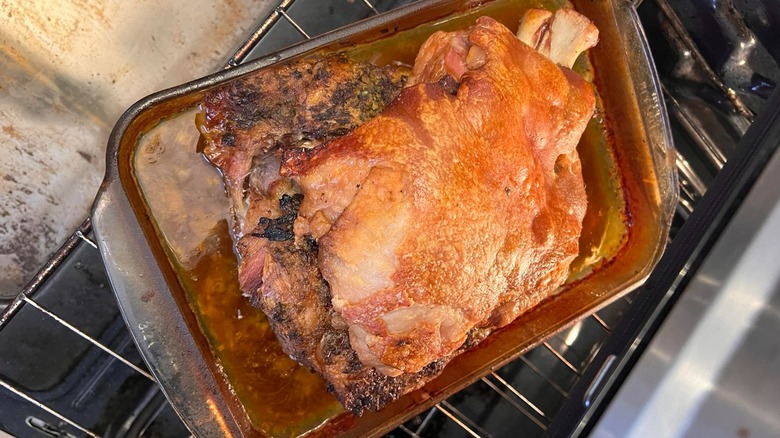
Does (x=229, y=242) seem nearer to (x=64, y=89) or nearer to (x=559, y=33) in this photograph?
(x=64, y=89)

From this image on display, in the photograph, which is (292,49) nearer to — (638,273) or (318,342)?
(318,342)

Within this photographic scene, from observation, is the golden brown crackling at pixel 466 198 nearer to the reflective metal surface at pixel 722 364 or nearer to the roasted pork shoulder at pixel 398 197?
the roasted pork shoulder at pixel 398 197

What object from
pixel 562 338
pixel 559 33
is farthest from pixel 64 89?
pixel 562 338

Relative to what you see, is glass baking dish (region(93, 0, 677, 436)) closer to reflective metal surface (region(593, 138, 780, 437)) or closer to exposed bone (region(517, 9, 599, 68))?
exposed bone (region(517, 9, 599, 68))

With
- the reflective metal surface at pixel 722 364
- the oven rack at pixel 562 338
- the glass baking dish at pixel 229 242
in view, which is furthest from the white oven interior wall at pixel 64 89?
the reflective metal surface at pixel 722 364

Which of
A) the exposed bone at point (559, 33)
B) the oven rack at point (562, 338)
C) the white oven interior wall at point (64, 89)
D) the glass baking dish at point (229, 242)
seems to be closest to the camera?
the glass baking dish at point (229, 242)

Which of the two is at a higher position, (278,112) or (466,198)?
(466,198)
